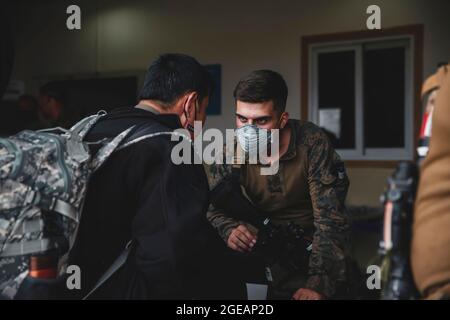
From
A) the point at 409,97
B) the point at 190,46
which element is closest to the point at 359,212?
the point at 409,97

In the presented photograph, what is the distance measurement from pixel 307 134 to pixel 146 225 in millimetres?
1022

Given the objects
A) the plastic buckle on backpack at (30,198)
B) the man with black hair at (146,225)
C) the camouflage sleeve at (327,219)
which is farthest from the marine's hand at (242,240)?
the plastic buckle on backpack at (30,198)

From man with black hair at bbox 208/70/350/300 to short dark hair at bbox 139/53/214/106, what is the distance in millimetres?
558

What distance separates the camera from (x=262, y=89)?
88.5 inches

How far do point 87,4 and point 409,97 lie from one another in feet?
12.2

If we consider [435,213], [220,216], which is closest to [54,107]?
[220,216]

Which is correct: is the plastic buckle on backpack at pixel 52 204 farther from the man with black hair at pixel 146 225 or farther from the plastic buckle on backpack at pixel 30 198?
the man with black hair at pixel 146 225

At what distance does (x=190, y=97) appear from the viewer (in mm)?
1710

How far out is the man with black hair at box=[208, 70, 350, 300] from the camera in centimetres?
210

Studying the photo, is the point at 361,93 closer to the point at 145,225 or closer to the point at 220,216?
the point at 220,216

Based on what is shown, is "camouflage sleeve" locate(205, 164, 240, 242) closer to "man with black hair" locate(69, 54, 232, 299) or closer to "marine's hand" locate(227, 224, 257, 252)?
"marine's hand" locate(227, 224, 257, 252)

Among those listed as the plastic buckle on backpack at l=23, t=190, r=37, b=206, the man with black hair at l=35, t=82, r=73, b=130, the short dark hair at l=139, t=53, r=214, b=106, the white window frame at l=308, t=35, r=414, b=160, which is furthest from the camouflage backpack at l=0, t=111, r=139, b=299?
the white window frame at l=308, t=35, r=414, b=160

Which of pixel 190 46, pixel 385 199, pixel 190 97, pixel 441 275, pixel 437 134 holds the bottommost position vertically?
pixel 441 275
